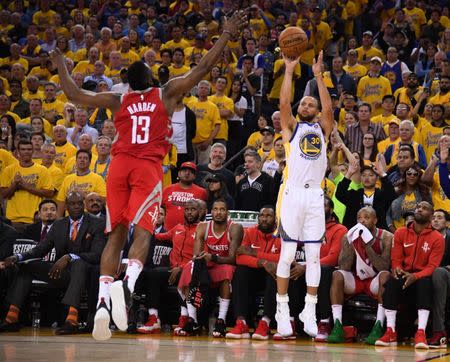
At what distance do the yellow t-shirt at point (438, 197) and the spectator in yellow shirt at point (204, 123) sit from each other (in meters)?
5.17

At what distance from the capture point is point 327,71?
19.5m

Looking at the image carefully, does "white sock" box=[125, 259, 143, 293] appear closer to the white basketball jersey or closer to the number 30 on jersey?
the number 30 on jersey

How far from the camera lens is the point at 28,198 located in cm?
1520

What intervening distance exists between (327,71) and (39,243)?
26.3ft

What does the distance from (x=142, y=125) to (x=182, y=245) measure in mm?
4428

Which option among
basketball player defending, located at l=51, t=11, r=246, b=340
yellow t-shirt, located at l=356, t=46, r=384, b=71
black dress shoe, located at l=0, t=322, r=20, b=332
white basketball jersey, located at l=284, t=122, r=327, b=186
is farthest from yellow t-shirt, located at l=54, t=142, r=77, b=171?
basketball player defending, located at l=51, t=11, r=246, b=340

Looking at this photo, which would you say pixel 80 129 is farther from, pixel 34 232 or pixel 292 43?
pixel 292 43

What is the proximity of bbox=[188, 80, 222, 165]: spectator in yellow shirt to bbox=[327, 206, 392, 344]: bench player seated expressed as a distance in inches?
233

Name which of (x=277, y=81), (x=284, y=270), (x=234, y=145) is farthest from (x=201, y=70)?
(x=277, y=81)

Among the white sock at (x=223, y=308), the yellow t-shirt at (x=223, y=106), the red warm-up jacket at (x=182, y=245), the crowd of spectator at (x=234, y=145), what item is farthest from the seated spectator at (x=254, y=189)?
the yellow t-shirt at (x=223, y=106)

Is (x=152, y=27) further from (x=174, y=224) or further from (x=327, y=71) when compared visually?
(x=174, y=224)

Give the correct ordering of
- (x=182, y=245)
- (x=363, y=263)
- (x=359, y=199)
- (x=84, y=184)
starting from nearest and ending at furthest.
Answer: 1. (x=363, y=263)
2. (x=182, y=245)
3. (x=359, y=199)
4. (x=84, y=184)

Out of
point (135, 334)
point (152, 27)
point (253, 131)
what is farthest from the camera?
point (152, 27)

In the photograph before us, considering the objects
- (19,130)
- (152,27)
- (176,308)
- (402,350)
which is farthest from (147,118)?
(152,27)
